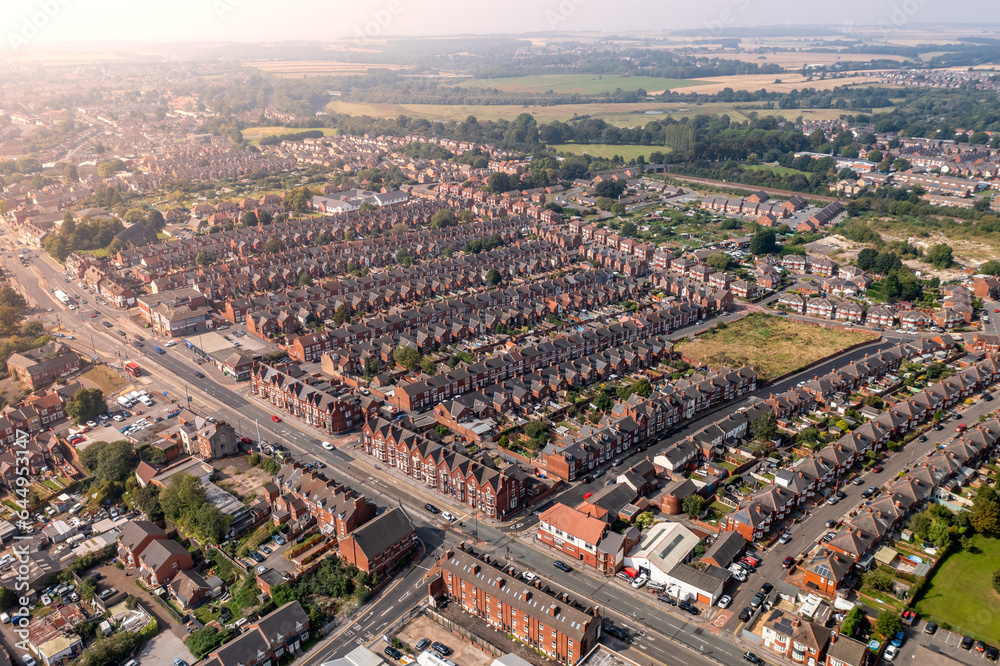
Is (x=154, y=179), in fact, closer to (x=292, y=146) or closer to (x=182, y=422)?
(x=292, y=146)

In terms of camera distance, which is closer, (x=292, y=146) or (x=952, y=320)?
(x=952, y=320)

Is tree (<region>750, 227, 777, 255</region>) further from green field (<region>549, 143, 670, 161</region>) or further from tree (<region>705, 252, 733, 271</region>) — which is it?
green field (<region>549, 143, 670, 161</region>)

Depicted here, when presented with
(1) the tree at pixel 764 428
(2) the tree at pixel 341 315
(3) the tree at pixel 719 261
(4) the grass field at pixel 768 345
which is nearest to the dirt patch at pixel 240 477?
(2) the tree at pixel 341 315

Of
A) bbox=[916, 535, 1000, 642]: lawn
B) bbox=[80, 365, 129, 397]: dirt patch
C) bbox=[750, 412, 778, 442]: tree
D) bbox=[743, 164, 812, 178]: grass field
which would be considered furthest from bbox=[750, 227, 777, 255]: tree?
bbox=[80, 365, 129, 397]: dirt patch

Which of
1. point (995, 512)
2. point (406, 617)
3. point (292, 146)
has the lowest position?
point (406, 617)

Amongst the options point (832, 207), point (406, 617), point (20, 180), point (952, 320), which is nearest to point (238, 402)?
point (406, 617)

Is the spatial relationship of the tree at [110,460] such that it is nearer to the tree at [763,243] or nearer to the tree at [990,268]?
the tree at [763,243]
